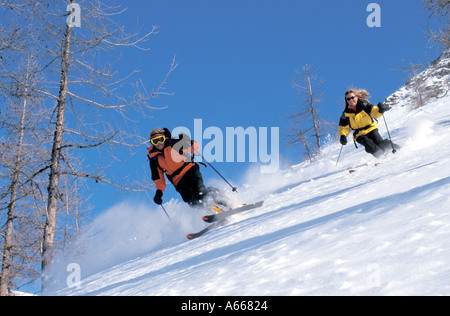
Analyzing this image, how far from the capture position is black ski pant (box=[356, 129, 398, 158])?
8.63 metres

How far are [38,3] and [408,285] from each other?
7.83 meters

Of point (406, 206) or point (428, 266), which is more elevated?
point (406, 206)

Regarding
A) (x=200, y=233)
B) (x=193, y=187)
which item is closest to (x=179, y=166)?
(x=193, y=187)

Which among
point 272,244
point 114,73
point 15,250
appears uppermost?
point 114,73

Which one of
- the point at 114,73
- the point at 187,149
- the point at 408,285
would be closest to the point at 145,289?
the point at 408,285

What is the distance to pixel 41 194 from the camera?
7387mm

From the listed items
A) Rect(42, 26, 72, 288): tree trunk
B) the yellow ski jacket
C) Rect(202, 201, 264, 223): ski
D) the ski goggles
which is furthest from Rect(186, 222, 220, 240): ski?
the yellow ski jacket

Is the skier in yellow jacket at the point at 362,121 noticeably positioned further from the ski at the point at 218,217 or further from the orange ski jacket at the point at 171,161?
the orange ski jacket at the point at 171,161

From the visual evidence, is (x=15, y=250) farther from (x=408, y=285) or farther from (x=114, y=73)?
(x=408, y=285)

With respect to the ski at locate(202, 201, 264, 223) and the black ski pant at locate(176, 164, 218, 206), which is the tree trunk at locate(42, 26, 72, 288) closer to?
the black ski pant at locate(176, 164, 218, 206)

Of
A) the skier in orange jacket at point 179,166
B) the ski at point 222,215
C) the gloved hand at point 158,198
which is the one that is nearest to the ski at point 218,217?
the ski at point 222,215

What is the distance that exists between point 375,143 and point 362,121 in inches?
28.4

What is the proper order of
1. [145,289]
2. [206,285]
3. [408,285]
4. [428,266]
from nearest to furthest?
[408,285] < [428,266] < [206,285] < [145,289]

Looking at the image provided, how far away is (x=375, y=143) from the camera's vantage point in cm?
874
